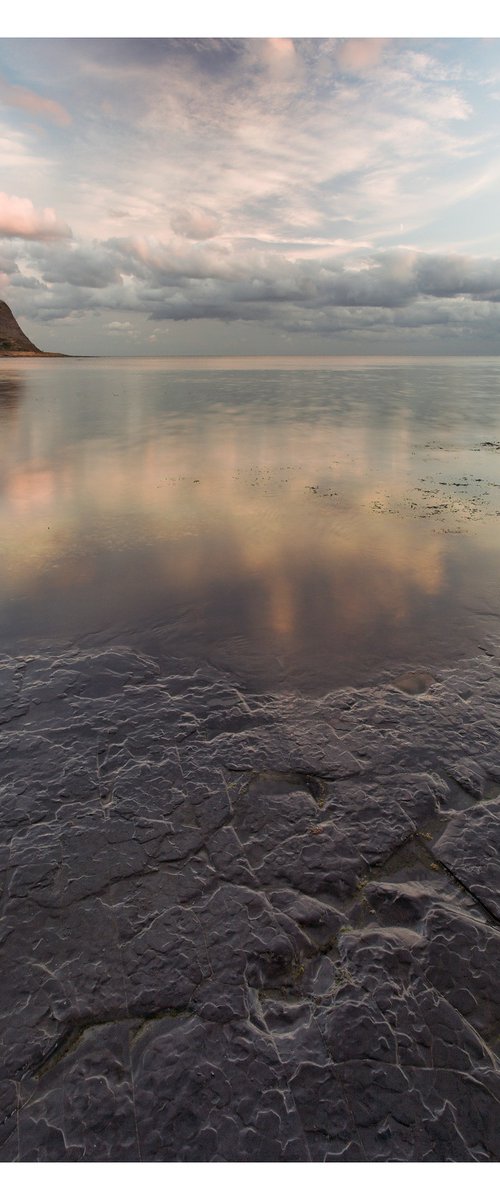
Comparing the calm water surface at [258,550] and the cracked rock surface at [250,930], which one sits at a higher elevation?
the calm water surface at [258,550]

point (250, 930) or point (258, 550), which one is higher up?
point (258, 550)

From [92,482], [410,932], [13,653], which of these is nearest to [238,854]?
[410,932]

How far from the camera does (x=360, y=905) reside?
4.38m

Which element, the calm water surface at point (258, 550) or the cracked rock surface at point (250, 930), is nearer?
the cracked rock surface at point (250, 930)

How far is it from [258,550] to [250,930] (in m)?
8.69

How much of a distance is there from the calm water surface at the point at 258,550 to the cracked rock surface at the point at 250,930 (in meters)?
1.56

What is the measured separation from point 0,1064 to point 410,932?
2916 mm

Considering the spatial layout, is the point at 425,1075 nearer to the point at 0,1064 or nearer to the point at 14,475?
the point at 0,1064

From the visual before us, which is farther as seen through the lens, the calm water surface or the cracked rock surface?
the calm water surface

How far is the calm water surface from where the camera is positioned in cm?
822

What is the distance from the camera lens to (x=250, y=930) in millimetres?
4172

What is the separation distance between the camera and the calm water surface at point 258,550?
8.22 m

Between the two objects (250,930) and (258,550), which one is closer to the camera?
(250,930)

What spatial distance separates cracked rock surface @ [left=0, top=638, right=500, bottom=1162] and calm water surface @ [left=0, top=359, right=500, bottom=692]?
61.5 inches
